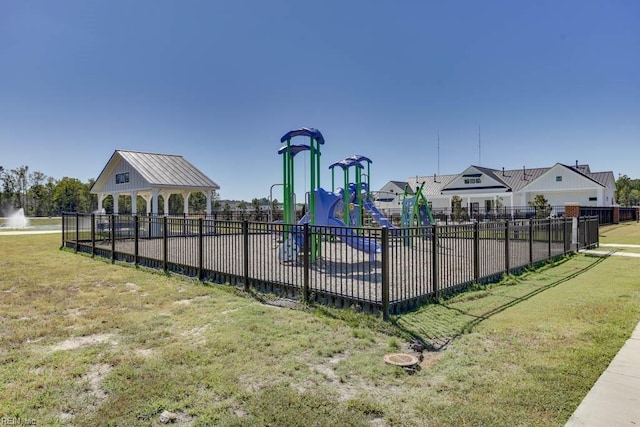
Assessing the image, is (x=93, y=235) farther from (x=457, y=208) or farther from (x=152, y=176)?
(x=457, y=208)

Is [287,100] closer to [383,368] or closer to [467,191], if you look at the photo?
[383,368]

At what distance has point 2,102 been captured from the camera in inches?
776

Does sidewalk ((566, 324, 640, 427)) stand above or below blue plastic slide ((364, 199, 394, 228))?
below

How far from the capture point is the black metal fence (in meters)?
6.21

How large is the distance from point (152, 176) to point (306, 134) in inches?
622

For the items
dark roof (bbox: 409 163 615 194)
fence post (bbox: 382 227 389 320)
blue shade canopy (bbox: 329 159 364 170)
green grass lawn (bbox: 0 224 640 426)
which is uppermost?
dark roof (bbox: 409 163 615 194)

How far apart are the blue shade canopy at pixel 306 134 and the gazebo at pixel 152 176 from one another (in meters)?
14.5

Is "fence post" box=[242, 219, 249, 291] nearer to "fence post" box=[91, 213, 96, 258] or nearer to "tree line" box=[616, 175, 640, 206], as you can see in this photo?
"fence post" box=[91, 213, 96, 258]

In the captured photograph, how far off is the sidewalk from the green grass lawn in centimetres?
10

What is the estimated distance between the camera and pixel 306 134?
9.44 m

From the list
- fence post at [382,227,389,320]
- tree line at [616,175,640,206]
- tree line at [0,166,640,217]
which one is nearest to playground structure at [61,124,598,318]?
fence post at [382,227,389,320]

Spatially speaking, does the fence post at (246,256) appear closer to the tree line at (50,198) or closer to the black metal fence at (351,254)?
the black metal fence at (351,254)

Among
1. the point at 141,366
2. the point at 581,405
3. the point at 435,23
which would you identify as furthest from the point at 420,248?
the point at 435,23

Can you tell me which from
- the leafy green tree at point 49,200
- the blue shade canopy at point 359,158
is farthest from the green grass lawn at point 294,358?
the leafy green tree at point 49,200
